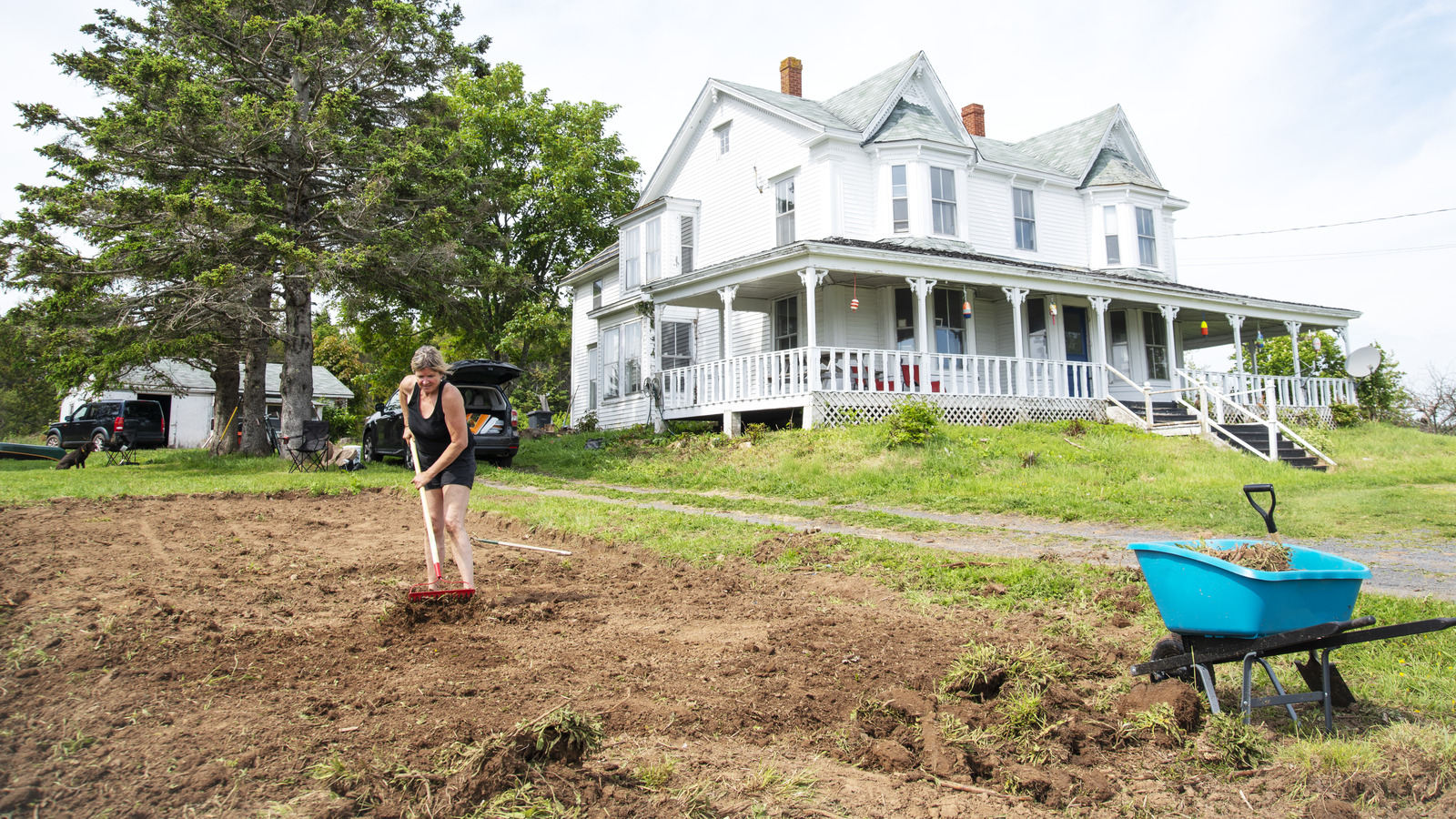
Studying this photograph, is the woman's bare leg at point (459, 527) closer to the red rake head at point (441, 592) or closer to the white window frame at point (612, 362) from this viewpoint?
the red rake head at point (441, 592)

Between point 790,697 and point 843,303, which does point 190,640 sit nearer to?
point 790,697

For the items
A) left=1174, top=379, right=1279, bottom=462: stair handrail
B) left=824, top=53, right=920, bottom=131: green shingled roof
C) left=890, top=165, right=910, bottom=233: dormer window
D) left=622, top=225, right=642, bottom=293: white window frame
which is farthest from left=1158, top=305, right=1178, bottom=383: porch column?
left=622, top=225, right=642, bottom=293: white window frame

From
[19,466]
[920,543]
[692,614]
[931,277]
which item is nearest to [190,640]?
[692,614]

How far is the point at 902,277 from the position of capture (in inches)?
773

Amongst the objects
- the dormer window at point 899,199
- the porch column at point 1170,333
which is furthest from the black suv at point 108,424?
the porch column at point 1170,333

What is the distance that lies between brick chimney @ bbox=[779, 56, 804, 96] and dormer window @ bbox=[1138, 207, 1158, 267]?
10.2m

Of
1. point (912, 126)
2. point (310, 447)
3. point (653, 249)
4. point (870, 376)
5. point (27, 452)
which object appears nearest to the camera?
point (310, 447)

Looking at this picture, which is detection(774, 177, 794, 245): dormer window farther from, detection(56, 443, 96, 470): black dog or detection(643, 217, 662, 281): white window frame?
detection(56, 443, 96, 470): black dog

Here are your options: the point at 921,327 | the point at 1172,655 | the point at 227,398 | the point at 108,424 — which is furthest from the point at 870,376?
the point at 108,424

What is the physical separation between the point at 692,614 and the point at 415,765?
2.59m

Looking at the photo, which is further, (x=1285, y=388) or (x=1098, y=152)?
(x=1098, y=152)

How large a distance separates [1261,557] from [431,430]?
4968mm

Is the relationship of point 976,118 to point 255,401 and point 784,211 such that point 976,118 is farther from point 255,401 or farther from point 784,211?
point 255,401

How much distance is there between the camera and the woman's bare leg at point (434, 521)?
233 inches
